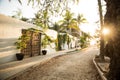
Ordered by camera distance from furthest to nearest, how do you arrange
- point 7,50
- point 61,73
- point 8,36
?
1. point 8,36
2. point 7,50
3. point 61,73

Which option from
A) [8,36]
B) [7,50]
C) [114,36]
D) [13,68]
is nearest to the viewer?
[114,36]

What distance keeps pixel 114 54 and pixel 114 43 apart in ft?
0.79

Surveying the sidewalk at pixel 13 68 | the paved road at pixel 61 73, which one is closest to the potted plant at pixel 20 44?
the sidewalk at pixel 13 68

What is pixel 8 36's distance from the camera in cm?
1437

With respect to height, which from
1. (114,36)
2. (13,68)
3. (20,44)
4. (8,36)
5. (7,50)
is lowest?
(13,68)

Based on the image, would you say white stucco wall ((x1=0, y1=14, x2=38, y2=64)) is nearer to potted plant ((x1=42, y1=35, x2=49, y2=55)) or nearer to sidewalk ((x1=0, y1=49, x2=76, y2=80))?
sidewalk ((x1=0, y1=49, x2=76, y2=80))

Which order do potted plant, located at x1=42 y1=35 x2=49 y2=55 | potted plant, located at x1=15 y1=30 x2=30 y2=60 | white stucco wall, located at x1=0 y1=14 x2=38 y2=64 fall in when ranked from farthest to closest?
1. potted plant, located at x1=42 y1=35 x2=49 y2=55
2. potted plant, located at x1=15 y1=30 x2=30 y2=60
3. white stucco wall, located at x1=0 y1=14 x2=38 y2=64

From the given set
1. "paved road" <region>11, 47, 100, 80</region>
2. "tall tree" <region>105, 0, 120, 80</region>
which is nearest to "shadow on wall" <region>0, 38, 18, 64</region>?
"paved road" <region>11, 47, 100, 80</region>

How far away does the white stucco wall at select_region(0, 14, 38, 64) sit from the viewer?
13.3 meters

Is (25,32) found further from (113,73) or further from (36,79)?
(113,73)

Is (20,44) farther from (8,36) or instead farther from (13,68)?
(13,68)

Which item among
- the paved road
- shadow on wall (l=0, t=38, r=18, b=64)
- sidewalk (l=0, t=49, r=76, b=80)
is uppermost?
shadow on wall (l=0, t=38, r=18, b=64)

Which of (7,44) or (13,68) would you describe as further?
(7,44)

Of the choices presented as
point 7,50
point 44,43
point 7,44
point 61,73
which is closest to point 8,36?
point 7,44
